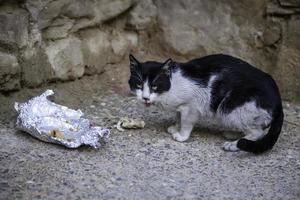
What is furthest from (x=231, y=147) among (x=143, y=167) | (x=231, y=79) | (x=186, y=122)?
(x=143, y=167)

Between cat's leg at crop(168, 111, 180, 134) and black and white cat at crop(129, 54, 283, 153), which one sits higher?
black and white cat at crop(129, 54, 283, 153)

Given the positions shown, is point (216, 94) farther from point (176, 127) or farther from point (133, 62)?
point (133, 62)

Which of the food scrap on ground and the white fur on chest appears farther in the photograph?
the food scrap on ground

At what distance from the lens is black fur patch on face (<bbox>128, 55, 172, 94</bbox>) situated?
3.79 meters

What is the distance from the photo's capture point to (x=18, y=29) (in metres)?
4.06

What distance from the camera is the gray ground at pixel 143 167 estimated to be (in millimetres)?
3180

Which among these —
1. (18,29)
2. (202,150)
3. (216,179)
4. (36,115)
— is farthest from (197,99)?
(18,29)

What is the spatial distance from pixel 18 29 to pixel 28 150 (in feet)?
3.24

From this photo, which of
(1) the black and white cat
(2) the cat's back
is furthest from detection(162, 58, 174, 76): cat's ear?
(2) the cat's back

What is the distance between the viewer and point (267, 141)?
12.0 feet

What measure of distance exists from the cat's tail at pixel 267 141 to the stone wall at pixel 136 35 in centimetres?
98

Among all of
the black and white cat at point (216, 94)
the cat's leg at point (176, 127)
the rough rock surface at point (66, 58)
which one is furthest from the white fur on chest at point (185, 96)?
the rough rock surface at point (66, 58)

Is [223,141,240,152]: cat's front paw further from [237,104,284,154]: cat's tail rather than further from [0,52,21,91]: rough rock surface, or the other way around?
[0,52,21,91]: rough rock surface

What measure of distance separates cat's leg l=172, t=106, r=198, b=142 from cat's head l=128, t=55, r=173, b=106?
22 centimetres
